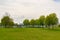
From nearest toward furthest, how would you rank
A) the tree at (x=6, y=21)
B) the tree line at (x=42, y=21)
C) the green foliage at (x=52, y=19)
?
the green foliage at (x=52, y=19) < the tree line at (x=42, y=21) < the tree at (x=6, y=21)

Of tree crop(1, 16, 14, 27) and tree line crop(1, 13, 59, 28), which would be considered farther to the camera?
tree crop(1, 16, 14, 27)

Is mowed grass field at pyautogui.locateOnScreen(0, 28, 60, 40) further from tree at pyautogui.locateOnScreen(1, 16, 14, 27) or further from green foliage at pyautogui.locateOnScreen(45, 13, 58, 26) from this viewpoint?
tree at pyautogui.locateOnScreen(1, 16, 14, 27)

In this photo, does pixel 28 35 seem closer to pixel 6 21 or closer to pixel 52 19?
pixel 52 19

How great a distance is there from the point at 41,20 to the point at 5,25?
26257 millimetres

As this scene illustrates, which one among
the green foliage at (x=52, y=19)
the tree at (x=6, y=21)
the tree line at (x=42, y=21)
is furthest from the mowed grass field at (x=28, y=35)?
the tree at (x=6, y=21)

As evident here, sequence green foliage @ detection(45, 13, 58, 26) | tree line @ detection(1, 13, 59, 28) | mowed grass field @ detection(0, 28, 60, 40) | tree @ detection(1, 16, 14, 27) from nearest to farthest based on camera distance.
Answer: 1. mowed grass field @ detection(0, 28, 60, 40)
2. green foliage @ detection(45, 13, 58, 26)
3. tree line @ detection(1, 13, 59, 28)
4. tree @ detection(1, 16, 14, 27)

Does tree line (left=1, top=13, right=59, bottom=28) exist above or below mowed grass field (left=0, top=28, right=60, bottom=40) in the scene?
above

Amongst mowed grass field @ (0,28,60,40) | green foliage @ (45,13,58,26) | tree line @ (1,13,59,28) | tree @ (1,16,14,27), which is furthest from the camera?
tree @ (1,16,14,27)

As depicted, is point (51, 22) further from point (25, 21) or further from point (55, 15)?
point (25, 21)

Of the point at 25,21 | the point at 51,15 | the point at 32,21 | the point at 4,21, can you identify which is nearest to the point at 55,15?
the point at 51,15

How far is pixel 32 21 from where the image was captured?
164125mm

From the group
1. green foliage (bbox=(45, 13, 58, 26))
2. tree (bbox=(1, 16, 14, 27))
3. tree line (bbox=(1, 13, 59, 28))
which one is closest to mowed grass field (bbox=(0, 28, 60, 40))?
green foliage (bbox=(45, 13, 58, 26))

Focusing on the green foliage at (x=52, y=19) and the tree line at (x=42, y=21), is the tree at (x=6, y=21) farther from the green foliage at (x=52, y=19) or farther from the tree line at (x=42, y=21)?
the green foliage at (x=52, y=19)

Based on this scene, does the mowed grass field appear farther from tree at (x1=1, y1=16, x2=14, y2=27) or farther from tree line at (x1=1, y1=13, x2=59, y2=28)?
tree at (x1=1, y1=16, x2=14, y2=27)
